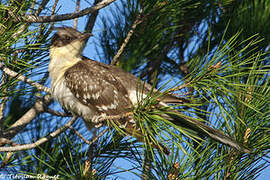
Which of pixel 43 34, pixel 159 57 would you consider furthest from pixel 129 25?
pixel 43 34

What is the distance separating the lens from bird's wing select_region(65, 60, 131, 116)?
3.37 m

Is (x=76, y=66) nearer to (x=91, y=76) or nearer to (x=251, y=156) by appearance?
(x=91, y=76)

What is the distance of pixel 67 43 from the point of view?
12.7 ft

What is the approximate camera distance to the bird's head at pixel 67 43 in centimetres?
380

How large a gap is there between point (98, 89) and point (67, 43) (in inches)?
30.0

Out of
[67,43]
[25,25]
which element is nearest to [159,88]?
[25,25]

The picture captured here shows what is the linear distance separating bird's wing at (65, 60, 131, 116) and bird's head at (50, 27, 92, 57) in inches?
13.3

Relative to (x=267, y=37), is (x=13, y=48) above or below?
below

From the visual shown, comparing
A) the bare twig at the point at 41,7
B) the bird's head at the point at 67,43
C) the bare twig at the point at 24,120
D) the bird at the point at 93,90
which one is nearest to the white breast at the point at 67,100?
the bird at the point at 93,90

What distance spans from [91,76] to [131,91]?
43 centimetres

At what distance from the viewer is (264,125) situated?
2570 mm

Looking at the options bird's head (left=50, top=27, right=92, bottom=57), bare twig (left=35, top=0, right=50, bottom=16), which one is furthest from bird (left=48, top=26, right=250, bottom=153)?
bare twig (left=35, top=0, right=50, bottom=16)

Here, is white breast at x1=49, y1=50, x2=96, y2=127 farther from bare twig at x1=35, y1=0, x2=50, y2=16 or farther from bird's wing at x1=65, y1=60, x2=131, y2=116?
bare twig at x1=35, y1=0, x2=50, y2=16

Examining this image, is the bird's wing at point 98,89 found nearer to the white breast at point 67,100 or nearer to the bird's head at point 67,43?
the white breast at point 67,100
